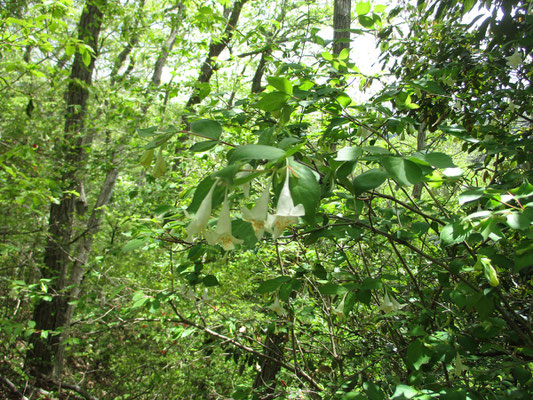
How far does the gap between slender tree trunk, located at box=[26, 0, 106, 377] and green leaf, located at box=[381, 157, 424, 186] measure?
170 inches

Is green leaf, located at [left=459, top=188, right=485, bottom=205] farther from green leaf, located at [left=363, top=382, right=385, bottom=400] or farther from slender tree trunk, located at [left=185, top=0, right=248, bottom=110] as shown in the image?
slender tree trunk, located at [left=185, top=0, right=248, bottom=110]

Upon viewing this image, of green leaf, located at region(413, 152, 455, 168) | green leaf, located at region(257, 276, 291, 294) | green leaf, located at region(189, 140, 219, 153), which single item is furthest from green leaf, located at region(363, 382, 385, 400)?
green leaf, located at region(189, 140, 219, 153)

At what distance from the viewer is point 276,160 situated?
608 millimetres

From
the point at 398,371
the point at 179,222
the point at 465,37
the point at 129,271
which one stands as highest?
the point at 465,37

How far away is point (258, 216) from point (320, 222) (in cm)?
77

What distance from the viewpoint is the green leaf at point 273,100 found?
0.98m

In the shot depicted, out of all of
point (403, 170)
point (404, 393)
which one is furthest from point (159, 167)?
point (404, 393)

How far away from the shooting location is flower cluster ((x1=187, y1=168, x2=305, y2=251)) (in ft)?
2.16

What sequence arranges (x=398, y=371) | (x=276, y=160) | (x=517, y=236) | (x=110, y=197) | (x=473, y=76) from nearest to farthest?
1. (x=276, y=160)
2. (x=517, y=236)
3. (x=398, y=371)
4. (x=473, y=76)
5. (x=110, y=197)

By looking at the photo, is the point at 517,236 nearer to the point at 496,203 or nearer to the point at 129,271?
the point at 496,203

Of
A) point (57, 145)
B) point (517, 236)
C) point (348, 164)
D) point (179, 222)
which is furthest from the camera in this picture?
point (57, 145)

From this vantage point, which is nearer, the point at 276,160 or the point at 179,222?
the point at 276,160

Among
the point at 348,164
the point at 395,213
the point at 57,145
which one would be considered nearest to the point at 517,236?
the point at 395,213

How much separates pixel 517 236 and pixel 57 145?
4965mm
